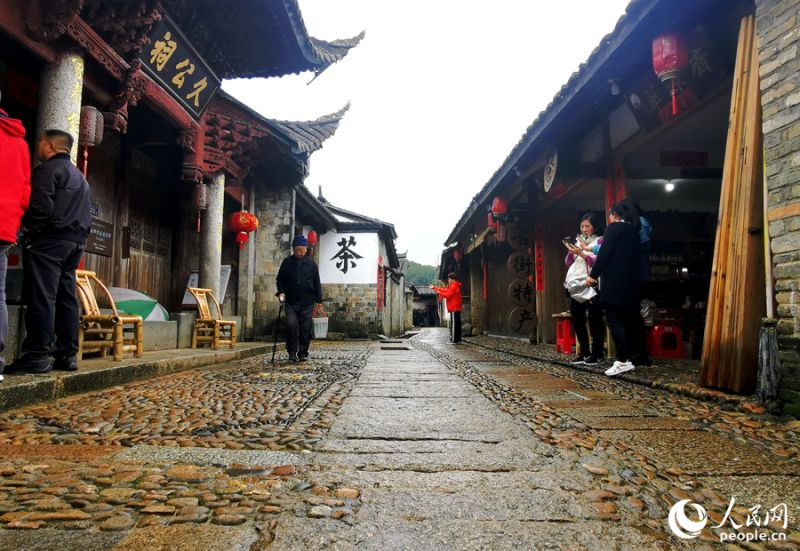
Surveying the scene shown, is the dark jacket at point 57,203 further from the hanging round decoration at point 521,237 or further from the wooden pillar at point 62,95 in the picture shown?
the hanging round decoration at point 521,237

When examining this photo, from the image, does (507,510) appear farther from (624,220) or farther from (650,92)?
(650,92)

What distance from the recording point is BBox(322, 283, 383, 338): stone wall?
15102mm

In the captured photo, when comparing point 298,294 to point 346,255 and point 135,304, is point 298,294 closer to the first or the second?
point 135,304

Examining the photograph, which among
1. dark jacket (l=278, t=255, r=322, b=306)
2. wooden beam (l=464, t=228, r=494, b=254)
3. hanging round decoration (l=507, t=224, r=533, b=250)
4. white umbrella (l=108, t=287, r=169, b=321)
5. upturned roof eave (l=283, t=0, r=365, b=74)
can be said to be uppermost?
upturned roof eave (l=283, t=0, r=365, b=74)

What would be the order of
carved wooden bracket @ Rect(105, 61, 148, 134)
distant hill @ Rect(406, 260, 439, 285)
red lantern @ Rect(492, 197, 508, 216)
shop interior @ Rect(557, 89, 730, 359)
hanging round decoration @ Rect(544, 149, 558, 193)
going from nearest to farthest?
1. carved wooden bracket @ Rect(105, 61, 148, 134)
2. shop interior @ Rect(557, 89, 730, 359)
3. hanging round decoration @ Rect(544, 149, 558, 193)
4. red lantern @ Rect(492, 197, 508, 216)
5. distant hill @ Rect(406, 260, 439, 285)

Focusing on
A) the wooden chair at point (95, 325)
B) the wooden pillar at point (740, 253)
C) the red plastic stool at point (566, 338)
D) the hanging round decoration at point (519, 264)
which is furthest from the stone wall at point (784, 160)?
the hanging round decoration at point (519, 264)

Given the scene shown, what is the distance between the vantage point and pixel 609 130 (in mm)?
6707

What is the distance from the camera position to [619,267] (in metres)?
4.66

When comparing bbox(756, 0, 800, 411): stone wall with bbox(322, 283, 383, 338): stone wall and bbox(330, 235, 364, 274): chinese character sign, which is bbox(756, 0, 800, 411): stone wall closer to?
bbox(322, 283, 383, 338): stone wall

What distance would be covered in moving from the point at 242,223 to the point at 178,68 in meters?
4.17

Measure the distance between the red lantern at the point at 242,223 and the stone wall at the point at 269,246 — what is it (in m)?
1.68

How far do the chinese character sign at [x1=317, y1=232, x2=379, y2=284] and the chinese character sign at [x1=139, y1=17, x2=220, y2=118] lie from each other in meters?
8.92

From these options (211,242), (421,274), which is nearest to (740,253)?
(211,242)

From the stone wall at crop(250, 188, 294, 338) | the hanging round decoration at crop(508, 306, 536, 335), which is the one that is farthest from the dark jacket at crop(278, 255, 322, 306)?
the hanging round decoration at crop(508, 306, 536, 335)
